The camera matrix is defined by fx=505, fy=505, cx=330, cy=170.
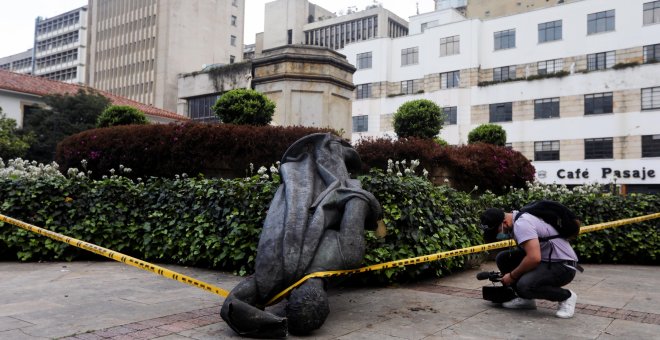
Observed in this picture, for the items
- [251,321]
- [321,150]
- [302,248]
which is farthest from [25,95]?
[251,321]

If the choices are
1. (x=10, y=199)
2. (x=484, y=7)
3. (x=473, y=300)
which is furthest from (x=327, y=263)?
(x=484, y=7)

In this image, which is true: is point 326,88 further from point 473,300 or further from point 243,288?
point 243,288

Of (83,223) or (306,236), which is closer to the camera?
(306,236)

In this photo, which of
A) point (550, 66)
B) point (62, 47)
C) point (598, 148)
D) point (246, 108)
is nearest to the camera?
point (246, 108)

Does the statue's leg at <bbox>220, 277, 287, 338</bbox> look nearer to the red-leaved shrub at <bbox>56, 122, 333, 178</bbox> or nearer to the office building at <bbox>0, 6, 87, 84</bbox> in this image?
the red-leaved shrub at <bbox>56, 122, 333, 178</bbox>

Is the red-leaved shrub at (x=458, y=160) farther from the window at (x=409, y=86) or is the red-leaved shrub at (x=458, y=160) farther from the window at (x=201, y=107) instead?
the window at (x=201, y=107)

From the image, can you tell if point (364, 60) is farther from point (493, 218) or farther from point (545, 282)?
point (545, 282)

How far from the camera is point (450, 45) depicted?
4116 centimetres

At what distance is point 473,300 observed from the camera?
5297mm

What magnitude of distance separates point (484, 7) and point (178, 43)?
134 feet

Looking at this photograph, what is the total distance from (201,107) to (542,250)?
56.4m

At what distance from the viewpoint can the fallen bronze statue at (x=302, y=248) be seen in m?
3.72

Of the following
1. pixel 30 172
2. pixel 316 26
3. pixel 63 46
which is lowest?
pixel 30 172

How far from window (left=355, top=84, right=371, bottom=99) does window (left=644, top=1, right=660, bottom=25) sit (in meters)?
21.1
